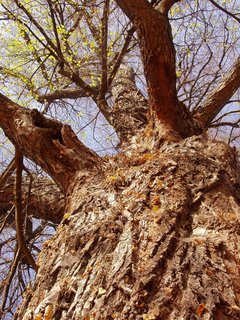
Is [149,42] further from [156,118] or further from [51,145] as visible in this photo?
[51,145]

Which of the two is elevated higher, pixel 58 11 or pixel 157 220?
pixel 58 11

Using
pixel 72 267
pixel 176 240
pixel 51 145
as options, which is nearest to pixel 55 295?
pixel 72 267

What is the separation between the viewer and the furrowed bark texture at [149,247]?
1.13 m

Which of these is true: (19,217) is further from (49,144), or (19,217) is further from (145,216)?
(145,216)

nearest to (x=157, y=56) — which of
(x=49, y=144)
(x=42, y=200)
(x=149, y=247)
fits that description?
(x=49, y=144)

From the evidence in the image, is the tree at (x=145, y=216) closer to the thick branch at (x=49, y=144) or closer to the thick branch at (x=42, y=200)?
the thick branch at (x=49, y=144)

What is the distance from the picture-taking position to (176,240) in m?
1.39

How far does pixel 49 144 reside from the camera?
7.34 feet

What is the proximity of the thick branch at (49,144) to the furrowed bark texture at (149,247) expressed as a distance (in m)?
0.15

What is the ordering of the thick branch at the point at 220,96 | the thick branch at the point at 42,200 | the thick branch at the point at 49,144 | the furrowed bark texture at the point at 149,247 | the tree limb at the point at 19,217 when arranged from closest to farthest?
1. the furrowed bark texture at the point at 149,247
2. the thick branch at the point at 49,144
3. the tree limb at the point at 19,217
4. the thick branch at the point at 220,96
5. the thick branch at the point at 42,200

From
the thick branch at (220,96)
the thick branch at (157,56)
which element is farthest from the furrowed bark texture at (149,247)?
the thick branch at (220,96)

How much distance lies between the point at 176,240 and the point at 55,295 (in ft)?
1.64

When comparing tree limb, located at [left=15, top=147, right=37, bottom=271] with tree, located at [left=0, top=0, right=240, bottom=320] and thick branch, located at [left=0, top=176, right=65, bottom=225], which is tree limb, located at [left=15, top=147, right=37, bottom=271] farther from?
thick branch, located at [left=0, top=176, right=65, bottom=225]

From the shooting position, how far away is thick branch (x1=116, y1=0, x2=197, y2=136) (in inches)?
86.3
